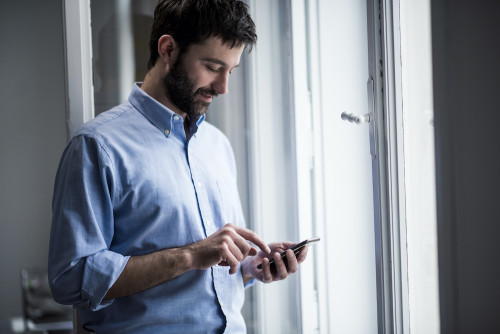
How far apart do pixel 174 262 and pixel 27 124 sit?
1564 millimetres

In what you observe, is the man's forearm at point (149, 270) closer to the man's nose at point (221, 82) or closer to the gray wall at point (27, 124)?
the man's nose at point (221, 82)

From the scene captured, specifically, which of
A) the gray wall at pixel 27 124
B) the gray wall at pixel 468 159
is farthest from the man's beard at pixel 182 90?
the gray wall at pixel 27 124

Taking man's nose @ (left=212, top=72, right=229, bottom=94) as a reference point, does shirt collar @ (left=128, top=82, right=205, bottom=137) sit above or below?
below

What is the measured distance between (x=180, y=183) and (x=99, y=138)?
0.19 meters

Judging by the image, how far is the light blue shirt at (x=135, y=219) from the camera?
0.92 meters

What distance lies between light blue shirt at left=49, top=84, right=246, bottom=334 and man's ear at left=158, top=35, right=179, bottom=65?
10cm

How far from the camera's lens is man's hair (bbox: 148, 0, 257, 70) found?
42.4 inches

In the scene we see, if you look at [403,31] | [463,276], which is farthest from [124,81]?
[463,276]

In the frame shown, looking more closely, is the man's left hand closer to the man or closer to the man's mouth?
the man

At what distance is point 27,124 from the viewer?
2.19m

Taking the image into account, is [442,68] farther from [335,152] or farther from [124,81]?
[124,81]

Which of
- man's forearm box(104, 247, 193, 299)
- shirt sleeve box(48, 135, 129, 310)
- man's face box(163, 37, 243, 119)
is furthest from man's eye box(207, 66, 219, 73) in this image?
man's forearm box(104, 247, 193, 299)

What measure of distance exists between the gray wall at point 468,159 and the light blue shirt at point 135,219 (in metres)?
0.47

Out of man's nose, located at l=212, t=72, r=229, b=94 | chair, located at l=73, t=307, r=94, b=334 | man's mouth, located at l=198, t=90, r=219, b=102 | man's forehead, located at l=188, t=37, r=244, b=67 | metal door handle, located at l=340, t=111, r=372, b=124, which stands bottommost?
chair, located at l=73, t=307, r=94, b=334
